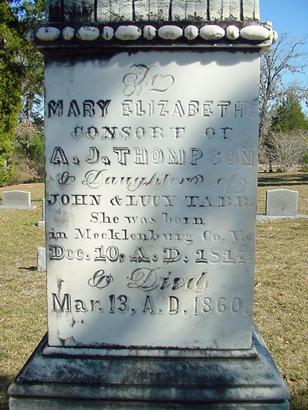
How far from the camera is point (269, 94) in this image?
Result: 112 ft

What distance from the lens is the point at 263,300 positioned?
5.57 metres

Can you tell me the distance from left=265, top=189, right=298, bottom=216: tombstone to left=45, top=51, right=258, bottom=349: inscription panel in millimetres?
10385

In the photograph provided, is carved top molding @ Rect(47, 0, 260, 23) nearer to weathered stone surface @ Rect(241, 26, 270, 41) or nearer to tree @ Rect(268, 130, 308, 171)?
weathered stone surface @ Rect(241, 26, 270, 41)

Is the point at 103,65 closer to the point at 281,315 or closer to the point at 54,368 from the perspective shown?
the point at 54,368

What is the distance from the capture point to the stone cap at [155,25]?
1773mm

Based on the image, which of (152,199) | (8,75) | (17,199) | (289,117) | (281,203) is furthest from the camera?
(289,117)

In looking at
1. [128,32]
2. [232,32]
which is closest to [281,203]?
[232,32]

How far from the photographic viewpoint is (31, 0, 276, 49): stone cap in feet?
5.82

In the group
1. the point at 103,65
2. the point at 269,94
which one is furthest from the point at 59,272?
the point at 269,94

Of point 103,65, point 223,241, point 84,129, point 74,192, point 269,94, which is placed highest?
point 269,94

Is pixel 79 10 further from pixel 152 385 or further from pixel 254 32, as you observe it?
pixel 152 385

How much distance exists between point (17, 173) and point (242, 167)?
26.6 meters

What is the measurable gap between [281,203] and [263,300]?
683 cm

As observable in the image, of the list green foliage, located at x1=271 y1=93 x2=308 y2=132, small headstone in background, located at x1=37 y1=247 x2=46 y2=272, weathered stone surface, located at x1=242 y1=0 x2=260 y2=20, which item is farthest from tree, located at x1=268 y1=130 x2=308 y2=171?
weathered stone surface, located at x1=242 y1=0 x2=260 y2=20
